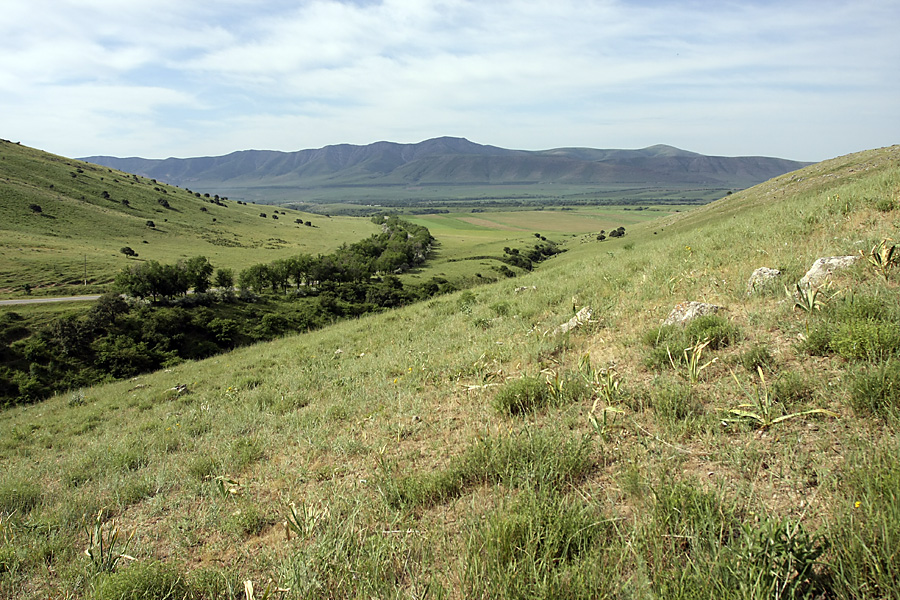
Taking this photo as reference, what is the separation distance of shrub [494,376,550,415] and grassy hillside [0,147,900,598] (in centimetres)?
2

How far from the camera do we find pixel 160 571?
326 cm

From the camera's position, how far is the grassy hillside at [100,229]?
57594 mm

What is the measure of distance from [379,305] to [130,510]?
54.4 m

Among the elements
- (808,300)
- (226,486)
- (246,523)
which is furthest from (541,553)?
(808,300)

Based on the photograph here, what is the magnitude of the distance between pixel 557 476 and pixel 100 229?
105740mm

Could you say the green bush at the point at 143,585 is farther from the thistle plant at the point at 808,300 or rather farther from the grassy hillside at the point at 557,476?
the thistle plant at the point at 808,300

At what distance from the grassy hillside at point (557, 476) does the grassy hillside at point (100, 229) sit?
63467mm

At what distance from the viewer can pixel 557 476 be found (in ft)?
11.8

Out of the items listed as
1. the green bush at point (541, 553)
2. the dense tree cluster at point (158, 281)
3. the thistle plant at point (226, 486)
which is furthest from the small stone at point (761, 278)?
the dense tree cluster at point (158, 281)

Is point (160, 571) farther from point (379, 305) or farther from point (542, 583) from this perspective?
point (379, 305)

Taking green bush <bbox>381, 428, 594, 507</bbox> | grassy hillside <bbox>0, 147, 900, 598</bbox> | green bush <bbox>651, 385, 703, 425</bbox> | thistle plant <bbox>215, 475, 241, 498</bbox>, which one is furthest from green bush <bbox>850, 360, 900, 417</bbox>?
thistle plant <bbox>215, 475, 241, 498</bbox>

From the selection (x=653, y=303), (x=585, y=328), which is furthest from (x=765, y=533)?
(x=653, y=303)

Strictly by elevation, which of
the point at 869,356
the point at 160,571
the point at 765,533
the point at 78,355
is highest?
the point at 869,356

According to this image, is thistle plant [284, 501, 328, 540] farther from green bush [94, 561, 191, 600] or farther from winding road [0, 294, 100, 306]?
winding road [0, 294, 100, 306]
